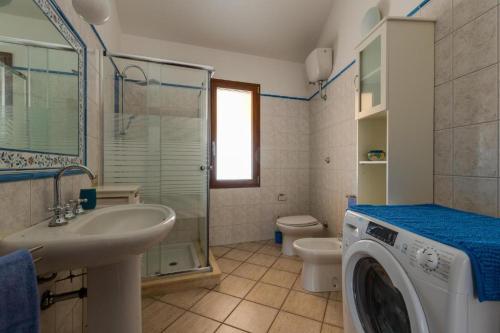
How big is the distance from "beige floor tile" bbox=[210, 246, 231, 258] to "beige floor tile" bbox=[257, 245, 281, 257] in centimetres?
38

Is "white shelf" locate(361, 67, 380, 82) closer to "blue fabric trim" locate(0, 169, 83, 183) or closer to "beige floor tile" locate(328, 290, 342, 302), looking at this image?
"beige floor tile" locate(328, 290, 342, 302)

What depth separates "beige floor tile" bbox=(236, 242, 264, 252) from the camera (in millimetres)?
2500

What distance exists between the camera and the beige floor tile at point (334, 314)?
1.38 m

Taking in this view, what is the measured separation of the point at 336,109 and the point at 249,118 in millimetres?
1032

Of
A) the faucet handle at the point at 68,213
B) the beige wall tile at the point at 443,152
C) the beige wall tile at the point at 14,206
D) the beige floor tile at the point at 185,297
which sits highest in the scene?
the beige wall tile at the point at 443,152

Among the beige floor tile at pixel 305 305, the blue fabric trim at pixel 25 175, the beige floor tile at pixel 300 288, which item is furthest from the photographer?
the beige floor tile at pixel 300 288

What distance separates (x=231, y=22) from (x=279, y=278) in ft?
8.58

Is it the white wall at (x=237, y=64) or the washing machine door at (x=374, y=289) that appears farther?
the white wall at (x=237, y=64)

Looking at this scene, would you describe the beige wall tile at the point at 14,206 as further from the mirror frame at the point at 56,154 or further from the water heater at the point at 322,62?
the water heater at the point at 322,62

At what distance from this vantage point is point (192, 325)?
1355 millimetres

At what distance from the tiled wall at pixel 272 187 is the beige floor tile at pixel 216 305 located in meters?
0.96

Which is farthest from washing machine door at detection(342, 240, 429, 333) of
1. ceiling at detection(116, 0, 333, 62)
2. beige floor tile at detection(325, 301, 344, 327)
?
ceiling at detection(116, 0, 333, 62)

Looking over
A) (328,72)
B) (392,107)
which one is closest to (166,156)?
(392,107)

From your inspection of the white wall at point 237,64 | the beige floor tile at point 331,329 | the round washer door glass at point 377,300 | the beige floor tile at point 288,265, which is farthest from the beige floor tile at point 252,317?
the white wall at point 237,64
